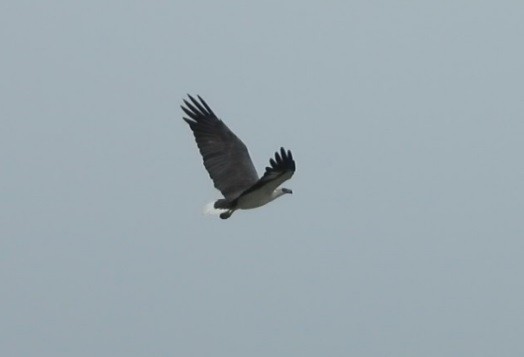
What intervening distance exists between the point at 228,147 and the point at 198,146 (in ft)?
1.75

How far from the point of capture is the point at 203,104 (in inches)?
1009

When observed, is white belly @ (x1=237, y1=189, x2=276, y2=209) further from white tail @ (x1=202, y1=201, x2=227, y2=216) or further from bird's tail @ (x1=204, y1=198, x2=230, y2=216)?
white tail @ (x1=202, y1=201, x2=227, y2=216)

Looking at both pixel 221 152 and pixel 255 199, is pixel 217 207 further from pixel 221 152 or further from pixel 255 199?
pixel 221 152

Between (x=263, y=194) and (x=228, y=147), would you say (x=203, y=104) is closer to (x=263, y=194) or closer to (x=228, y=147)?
(x=228, y=147)

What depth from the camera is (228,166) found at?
80.8 feet

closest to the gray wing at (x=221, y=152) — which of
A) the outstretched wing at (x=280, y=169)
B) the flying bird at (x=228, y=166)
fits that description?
the flying bird at (x=228, y=166)

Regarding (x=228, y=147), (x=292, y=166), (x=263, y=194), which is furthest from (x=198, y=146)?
(x=292, y=166)

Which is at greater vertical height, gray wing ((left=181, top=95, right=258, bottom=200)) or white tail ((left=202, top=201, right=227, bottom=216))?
gray wing ((left=181, top=95, right=258, bottom=200))

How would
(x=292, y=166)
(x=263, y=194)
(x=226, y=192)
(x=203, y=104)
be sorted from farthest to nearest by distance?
(x=203, y=104) < (x=226, y=192) < (x=263, y=194) < (x=292, y=166)

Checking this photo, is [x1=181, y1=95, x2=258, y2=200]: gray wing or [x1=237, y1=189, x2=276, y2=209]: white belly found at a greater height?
[x1=181, y1=95, x2=258, y2=200]: gray wing

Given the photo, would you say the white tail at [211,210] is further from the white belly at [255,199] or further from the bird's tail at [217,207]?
→ the white belly at [255,199]

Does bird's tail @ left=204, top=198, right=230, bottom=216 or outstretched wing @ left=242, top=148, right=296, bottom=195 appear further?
bird's tail @ left=204, top=198, right=230, bottom=216

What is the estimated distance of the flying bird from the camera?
22.4 metres

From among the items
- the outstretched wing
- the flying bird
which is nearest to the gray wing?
the flying bird
